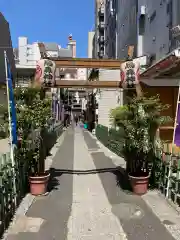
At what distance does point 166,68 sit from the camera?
36.7 feet

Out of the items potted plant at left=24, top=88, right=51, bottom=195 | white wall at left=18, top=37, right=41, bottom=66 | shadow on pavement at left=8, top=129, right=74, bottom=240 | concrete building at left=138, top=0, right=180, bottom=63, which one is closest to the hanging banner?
potted plant at left=24, top=88, right=51, bottom=195

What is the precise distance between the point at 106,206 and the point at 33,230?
88.4 inches

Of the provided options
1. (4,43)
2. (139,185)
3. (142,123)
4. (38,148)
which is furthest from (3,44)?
(139,185)

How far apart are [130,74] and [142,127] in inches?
95.0

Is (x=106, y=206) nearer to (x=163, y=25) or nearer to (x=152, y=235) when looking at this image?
(x=152, y=235)

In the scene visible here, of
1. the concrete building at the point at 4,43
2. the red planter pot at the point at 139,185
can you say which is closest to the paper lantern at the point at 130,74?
the red planter pot at the point at 139,185

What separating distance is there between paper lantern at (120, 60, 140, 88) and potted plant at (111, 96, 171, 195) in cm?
147

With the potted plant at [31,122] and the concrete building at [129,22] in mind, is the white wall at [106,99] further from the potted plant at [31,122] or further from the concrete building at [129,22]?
the potted plant at [31,122]

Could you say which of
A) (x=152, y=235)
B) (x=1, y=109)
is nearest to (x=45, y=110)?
(x=1, y=109)

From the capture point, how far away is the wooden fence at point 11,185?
20.1ft

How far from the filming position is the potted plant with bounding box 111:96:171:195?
8.44m

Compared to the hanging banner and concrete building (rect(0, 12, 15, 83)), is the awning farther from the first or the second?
concrete building (rect(0, 12, 15, 83))

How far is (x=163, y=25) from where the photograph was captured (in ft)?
55.0

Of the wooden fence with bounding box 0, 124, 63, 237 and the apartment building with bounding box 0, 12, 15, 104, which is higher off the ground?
the apartment building with bounding box 0, 12, 15, 104
